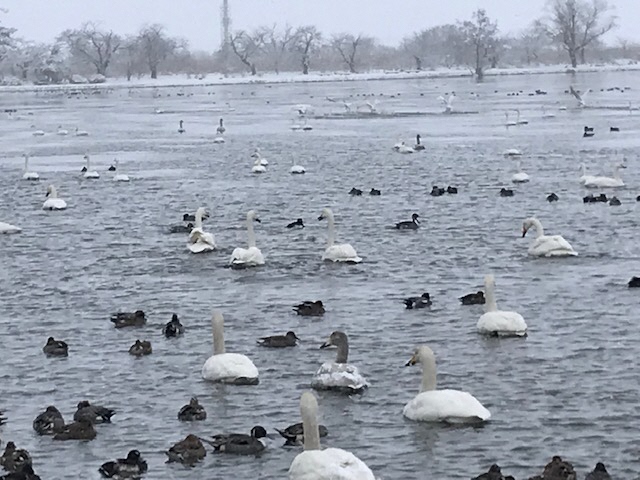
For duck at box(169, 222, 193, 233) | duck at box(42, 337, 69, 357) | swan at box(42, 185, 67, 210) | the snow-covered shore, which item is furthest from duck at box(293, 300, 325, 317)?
the snow-covered shore

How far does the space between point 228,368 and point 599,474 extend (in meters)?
5.43

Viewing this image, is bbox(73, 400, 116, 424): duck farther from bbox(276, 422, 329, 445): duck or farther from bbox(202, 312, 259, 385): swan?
bbox(276, 422, 329, 445): duck

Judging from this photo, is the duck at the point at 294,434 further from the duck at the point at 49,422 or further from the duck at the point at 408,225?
the duck at the point at 408,225

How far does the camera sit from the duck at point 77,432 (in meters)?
Result: 15.3

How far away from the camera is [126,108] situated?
98188 millimetres

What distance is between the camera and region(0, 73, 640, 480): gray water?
15133mm

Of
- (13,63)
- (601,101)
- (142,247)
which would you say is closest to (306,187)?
(142,247)

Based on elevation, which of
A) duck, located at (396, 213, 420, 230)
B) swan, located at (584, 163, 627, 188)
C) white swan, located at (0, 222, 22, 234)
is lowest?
white swan, located at (0, 222, 22, 234)

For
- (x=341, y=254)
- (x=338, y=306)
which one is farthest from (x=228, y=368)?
(x=341, y=254)

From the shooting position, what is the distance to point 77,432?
15.3 meters

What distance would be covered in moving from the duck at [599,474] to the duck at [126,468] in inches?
170

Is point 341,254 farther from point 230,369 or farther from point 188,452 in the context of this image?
point 188,452

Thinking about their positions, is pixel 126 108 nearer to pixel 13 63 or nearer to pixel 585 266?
pixel 585 266

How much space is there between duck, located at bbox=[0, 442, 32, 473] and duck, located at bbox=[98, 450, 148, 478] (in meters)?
0.80
